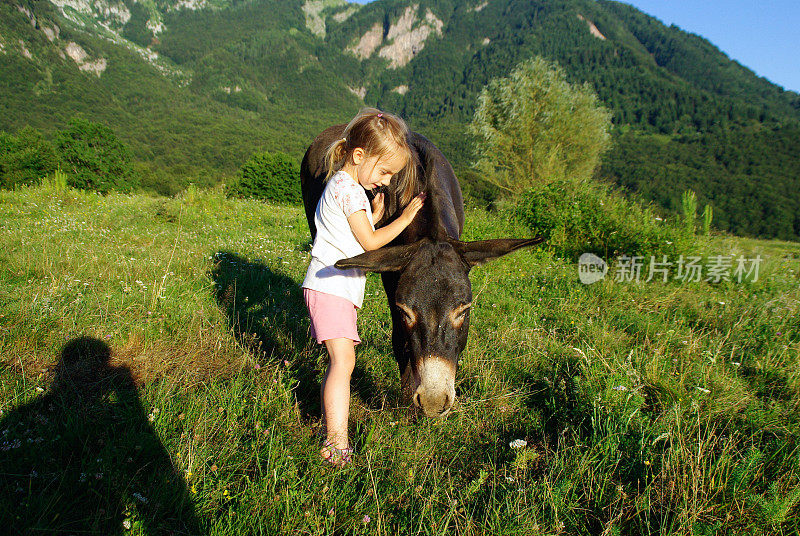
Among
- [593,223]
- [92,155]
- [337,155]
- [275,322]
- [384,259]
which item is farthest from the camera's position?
[92,155]

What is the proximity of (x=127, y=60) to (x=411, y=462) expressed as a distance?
209 metres

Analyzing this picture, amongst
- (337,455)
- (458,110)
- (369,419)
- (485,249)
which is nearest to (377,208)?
(485,249)

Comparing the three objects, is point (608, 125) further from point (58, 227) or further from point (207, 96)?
point (207, 96)

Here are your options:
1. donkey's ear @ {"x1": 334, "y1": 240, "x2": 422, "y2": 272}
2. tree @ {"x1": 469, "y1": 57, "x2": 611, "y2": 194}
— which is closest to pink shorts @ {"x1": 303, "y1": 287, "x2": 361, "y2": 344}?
donkey's ear @ {"x1": 334, "y1": 240, "x2": 422, "y2": 272}

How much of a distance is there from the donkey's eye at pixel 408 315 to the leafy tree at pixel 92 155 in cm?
3243

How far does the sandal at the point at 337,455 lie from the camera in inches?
82.6

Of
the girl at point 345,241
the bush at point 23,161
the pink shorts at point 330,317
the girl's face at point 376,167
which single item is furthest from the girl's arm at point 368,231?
the bush at point 23,161

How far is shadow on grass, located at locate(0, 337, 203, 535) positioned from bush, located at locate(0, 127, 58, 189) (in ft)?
86.8

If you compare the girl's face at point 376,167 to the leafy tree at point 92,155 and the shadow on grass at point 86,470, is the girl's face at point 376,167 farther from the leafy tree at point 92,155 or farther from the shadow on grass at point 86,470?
the leafy tree at point 92,155

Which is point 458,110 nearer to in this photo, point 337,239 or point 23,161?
point 23,161

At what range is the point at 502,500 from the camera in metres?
1.98

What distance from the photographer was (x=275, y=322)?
3881 mm

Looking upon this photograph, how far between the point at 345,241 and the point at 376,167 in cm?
49

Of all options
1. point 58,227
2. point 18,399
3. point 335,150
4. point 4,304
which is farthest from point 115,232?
point 335,150
